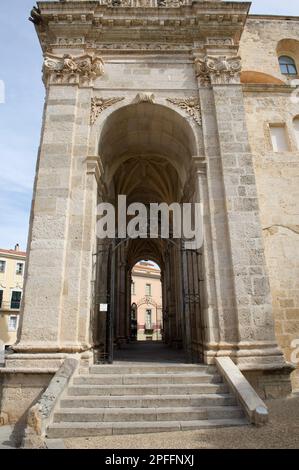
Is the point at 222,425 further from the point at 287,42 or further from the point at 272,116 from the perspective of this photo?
the point at 287,42

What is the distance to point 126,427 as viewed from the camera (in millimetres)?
4645

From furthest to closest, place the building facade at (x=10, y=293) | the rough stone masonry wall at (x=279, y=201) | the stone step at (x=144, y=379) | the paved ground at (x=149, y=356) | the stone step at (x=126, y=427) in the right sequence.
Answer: the building facade at (x=10, y=293), the paved ground at (x=149, y=356), the rough stone masonry wall at (x=279, y=201), the stone step at (x=144, y=379), the stone step at (x=126, y=427)

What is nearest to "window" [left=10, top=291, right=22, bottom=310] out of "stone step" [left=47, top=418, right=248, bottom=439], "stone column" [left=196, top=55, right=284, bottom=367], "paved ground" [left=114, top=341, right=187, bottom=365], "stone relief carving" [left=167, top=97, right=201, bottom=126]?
"paved ground" [left=114, top=341, right=187, bottom=365]

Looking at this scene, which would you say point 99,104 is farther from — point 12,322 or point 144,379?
point 12,322

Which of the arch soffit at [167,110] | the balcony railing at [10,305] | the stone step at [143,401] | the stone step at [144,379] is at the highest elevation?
the arch soffit at [167,110]

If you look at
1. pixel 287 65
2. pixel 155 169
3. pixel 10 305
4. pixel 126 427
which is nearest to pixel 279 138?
pixel 155 169

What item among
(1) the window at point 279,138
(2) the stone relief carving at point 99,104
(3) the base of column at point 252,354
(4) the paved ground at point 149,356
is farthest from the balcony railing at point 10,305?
(1) the window at point 279,138

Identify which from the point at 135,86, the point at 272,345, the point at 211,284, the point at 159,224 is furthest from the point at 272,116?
the point at 159,224

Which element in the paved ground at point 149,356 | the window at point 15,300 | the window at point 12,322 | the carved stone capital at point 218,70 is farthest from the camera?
the window at point 15,300

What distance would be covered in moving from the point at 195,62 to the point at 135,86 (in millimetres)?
1947

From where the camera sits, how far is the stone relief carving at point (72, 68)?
848cm

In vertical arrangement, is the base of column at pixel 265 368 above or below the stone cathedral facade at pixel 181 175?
below

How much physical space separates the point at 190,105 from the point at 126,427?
25.8 ft

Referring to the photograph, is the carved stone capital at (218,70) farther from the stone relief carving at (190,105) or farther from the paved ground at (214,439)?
the paved ground at (214,439)
